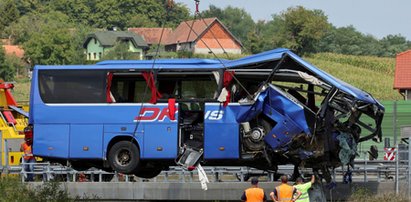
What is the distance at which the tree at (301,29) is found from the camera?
371ft

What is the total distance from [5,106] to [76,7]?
162544mm

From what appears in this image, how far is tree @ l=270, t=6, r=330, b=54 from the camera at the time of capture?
113 metres

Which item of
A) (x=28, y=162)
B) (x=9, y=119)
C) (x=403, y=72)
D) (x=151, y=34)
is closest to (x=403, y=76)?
(x=403, y=72)

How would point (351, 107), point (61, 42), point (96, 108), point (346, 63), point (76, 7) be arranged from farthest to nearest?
point (76, 7) < point (61, 42) < point (346, 63) < point (96, 108) < point (351, 107)

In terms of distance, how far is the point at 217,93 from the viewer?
2184 cm

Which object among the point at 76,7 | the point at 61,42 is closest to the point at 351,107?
the point at 61,42

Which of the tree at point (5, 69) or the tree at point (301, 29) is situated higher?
the tree at point (301, 29)

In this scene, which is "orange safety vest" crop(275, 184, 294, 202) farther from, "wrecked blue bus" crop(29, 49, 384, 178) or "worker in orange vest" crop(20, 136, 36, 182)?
"worker in orange vest" crop(20, 136, 36, 182)

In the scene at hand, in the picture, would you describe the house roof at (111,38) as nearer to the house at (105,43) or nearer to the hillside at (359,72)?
the house at (105,43)

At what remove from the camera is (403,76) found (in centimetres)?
6712

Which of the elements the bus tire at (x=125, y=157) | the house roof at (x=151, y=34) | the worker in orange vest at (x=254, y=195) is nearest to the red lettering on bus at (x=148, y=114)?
the bus tire at (x=125, y=157)

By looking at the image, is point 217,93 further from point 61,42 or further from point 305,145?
point 61,42

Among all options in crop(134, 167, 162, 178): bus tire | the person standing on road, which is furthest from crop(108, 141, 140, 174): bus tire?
the person standing on road

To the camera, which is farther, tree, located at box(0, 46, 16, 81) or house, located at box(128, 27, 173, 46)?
house, located at box(128, 27, 173, 46)
